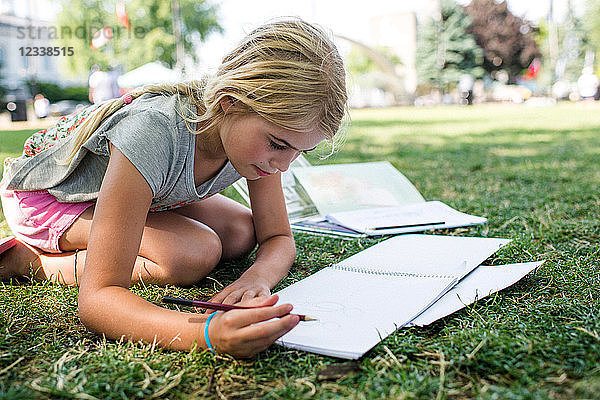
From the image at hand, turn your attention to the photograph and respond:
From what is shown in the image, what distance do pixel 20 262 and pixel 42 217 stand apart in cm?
16

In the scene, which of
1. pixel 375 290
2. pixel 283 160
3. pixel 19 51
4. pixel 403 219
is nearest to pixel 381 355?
pixel 375 290

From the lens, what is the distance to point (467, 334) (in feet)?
Answer: 3.98

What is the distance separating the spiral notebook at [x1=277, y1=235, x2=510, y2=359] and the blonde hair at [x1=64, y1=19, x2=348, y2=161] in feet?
1.36

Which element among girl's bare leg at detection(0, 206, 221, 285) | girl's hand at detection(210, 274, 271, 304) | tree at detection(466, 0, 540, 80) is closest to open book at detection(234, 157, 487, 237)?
girl's bare leg at detection(0, 206, 221, 285)

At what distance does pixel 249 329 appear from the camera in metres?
1.08

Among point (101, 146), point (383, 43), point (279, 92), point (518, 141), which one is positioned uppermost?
point (383, 43)

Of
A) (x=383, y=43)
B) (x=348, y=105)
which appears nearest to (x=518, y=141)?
(x=348, y=105)

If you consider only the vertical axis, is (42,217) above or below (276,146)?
below

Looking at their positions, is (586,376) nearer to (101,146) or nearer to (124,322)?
(124,322)

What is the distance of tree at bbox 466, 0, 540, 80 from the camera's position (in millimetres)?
35594

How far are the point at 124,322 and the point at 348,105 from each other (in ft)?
2.67

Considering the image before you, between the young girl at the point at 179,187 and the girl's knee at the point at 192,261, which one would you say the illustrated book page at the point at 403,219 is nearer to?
the young girl at the point at 179,187

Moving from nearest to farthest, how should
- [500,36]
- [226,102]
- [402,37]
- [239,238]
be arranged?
[226,102] → [239,238] → [500,36] → [402,37]

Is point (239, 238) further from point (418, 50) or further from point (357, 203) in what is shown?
point (418, 50)
